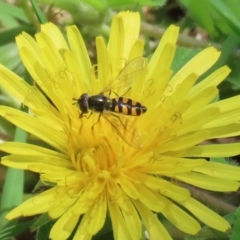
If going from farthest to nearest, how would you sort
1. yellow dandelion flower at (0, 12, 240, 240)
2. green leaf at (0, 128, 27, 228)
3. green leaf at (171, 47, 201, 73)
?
green leaf at (171, 47, 201, 73)
green leaf at (0, 128, 27, 228)
yellow dandelion flower at (0, 12, 240, 240)

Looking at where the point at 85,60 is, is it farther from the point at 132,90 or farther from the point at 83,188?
the point at 83,188

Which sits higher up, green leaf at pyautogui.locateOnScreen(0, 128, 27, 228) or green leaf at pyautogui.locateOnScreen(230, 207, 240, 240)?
green leaf at pyautogui.locateOnScreen(0, 128, 27, 228)

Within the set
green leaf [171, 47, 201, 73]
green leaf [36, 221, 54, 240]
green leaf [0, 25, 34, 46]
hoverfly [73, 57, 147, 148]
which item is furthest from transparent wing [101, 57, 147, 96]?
green leaf [0, 25, 34, 46]

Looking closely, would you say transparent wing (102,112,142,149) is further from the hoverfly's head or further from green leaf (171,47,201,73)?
green leaf (171,47,201,73)

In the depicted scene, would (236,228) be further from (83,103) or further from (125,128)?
(83,103)

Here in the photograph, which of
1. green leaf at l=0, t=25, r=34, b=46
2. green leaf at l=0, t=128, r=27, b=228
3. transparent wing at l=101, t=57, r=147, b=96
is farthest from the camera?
green leaf at l=0, t=25, r=34, b=46

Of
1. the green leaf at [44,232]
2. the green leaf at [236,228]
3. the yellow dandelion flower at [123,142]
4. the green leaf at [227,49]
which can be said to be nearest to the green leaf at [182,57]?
the green leaf at [227,49]

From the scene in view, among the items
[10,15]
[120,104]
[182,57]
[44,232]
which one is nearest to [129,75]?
[120,104]

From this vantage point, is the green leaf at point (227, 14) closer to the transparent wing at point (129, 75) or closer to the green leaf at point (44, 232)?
the transparent wing at point (129, 75)
